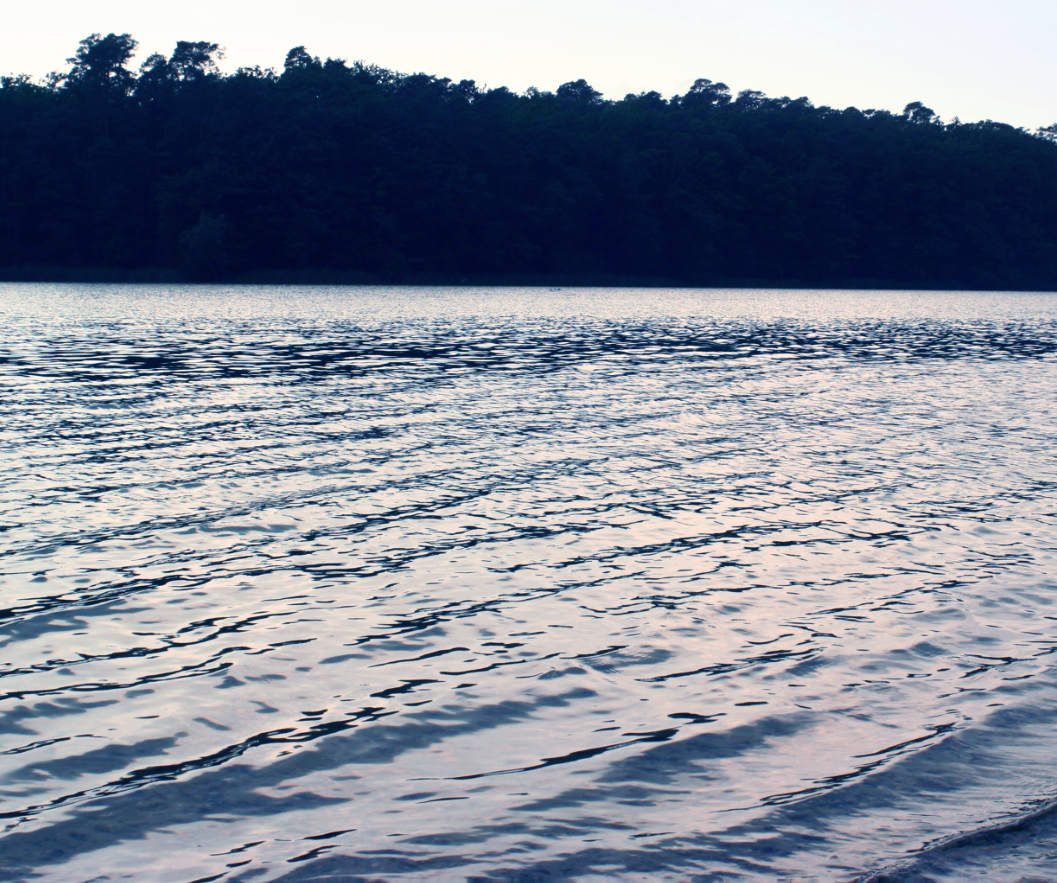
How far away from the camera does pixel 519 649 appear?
27.6 feet

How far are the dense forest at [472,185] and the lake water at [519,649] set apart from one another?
9965 cm

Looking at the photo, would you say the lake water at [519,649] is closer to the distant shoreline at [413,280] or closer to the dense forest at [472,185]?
the distant shoreline at [413,280]

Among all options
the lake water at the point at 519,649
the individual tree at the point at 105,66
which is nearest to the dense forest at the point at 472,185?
the individual tree at the point at 105,66

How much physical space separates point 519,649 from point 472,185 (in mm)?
129271

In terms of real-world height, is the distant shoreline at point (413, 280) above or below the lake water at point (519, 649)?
above

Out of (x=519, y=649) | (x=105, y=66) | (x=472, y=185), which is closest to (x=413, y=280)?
(x=472, y=185)

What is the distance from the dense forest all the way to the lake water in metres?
99.6

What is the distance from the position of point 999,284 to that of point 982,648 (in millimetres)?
168859

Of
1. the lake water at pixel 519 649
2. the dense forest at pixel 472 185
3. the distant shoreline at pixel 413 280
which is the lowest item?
the lake water at pixel 519 649

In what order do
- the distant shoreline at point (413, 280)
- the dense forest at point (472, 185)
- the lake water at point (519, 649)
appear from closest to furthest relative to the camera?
the lake water at point (519, 649) → the distant shoreline at point (413, 280) → the dense forest at point (472, 185)

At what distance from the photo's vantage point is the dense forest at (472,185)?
12075cm

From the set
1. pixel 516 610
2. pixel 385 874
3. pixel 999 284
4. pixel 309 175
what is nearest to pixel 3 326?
pixel 516 610

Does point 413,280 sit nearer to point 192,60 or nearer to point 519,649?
point 192,60

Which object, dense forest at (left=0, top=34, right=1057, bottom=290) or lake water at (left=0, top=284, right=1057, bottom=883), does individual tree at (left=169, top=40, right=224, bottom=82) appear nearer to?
dense forest at (left=0, top=34, right=1057, bottom=290)
